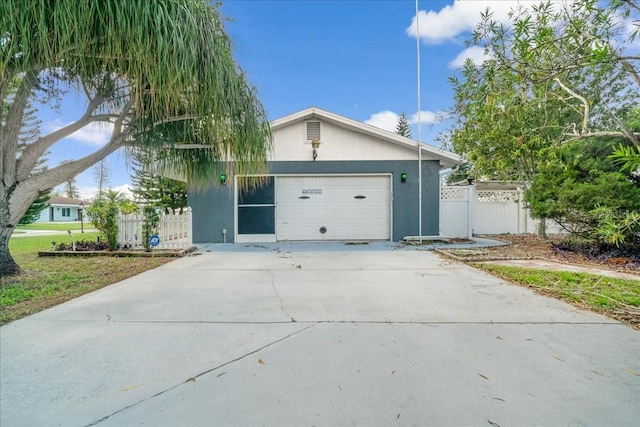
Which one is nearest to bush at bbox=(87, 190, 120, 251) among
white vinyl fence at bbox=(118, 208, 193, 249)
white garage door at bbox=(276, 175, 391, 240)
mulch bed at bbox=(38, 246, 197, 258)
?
white vinyl fence at bbox=(118, 208, 193, 249)

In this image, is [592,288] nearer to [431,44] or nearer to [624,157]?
[624,157]

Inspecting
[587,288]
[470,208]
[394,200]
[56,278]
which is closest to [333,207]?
[394,200]

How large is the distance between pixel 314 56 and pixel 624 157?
11.6 metres

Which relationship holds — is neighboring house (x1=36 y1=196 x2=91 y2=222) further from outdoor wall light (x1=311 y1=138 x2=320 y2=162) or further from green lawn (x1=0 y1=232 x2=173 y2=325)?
outdoor wall light (x1=311 y1=138 x2=320 y2=162)

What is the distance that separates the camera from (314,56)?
11555 mm

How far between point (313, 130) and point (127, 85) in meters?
5.19

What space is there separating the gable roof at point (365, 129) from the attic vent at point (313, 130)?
190 millimetres

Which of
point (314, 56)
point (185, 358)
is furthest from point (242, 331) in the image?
point (314, 56)

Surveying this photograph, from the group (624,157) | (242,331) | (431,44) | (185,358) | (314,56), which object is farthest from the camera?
(314,56)

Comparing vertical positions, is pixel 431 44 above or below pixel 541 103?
above

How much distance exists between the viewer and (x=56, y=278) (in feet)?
14.9

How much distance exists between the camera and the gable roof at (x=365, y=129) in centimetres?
843

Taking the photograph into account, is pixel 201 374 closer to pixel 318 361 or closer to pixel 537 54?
pixel 318 361

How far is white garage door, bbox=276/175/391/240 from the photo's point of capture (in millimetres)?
8945
